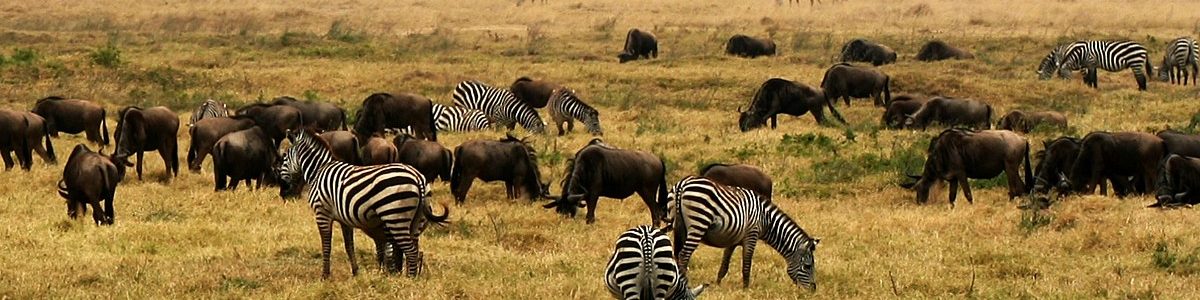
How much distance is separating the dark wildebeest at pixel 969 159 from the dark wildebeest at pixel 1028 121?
5186 mm

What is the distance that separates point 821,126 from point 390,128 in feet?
22.9

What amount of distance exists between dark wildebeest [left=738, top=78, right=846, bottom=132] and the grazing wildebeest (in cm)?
826

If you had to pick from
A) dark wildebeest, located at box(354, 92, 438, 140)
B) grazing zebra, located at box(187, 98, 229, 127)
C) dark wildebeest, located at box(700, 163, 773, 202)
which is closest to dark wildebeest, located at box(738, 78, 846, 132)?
dark wildebeest, located at box(354, 92, 438, 140)

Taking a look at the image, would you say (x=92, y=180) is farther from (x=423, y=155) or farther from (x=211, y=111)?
(x=211, y=111)

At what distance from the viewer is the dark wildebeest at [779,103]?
2362 centimetres

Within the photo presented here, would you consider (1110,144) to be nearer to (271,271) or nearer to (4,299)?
(271,271)

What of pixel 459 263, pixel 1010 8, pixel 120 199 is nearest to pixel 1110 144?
pixel 459 263

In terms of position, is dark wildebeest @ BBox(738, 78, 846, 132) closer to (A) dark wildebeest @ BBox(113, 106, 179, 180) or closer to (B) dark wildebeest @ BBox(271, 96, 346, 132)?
(B) dark wildebeest @ BBox(271, 96, 346, 132)

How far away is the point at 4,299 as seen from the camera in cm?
1065

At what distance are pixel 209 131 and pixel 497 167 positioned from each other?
4.40 meters

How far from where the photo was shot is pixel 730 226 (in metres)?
11.1

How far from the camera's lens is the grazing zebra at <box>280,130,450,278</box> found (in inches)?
427

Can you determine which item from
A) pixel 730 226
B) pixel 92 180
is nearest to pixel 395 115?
pixel 92 180

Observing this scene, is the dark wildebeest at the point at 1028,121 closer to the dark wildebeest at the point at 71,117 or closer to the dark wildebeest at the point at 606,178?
the dark wildebeest at the point at 606,178
